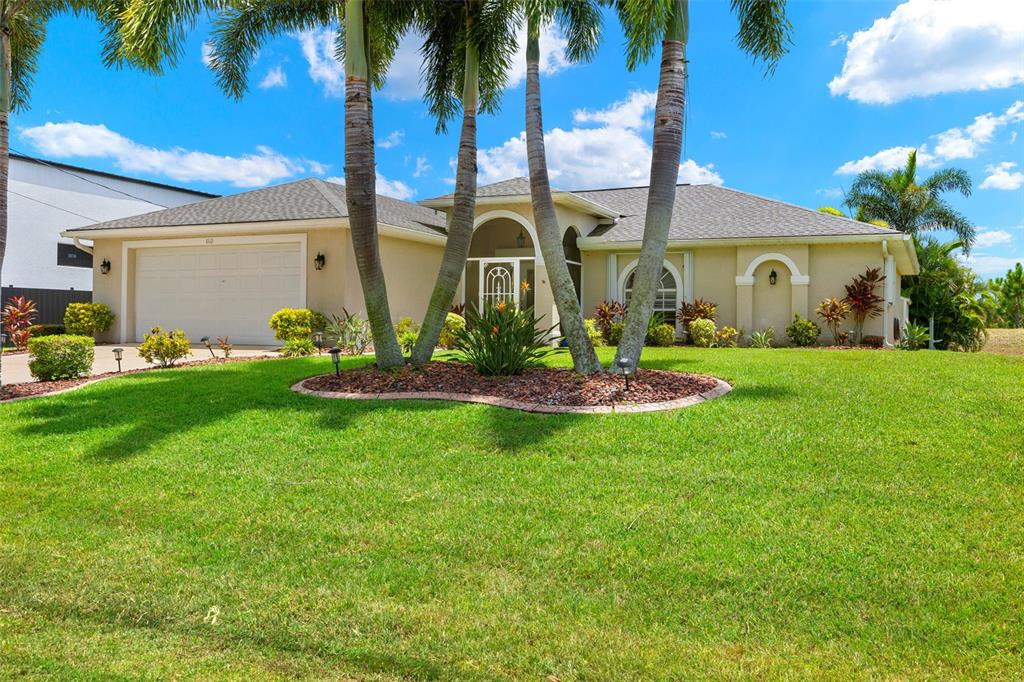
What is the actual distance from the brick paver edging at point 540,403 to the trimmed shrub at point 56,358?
5.26 m

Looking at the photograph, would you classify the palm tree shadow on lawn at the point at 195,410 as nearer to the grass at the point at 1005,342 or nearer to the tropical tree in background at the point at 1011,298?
the grass at the point at 1005,342

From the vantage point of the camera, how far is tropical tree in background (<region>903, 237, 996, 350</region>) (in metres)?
25.3

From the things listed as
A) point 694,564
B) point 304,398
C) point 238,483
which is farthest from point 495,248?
point 694,564

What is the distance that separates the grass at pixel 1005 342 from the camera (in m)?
27.1

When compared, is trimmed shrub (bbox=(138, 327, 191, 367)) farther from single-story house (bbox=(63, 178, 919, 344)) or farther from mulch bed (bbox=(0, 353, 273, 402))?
single-story house (bbox=(63, 178, 919, 344))

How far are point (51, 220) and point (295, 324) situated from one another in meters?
19.0

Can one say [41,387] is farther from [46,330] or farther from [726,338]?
[726,338]

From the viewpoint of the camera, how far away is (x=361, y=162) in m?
9.51

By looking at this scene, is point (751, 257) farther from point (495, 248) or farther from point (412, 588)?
point (412, 588)

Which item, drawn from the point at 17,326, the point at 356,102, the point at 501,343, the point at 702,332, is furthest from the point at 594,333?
the point at 17,326

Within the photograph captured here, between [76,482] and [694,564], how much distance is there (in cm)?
553

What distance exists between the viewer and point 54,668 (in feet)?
11.9

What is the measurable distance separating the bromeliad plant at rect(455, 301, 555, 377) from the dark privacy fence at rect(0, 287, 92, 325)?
23.9m

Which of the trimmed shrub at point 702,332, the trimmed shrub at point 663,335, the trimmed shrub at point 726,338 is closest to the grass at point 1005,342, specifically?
the trimmed shrub at point 726,338
